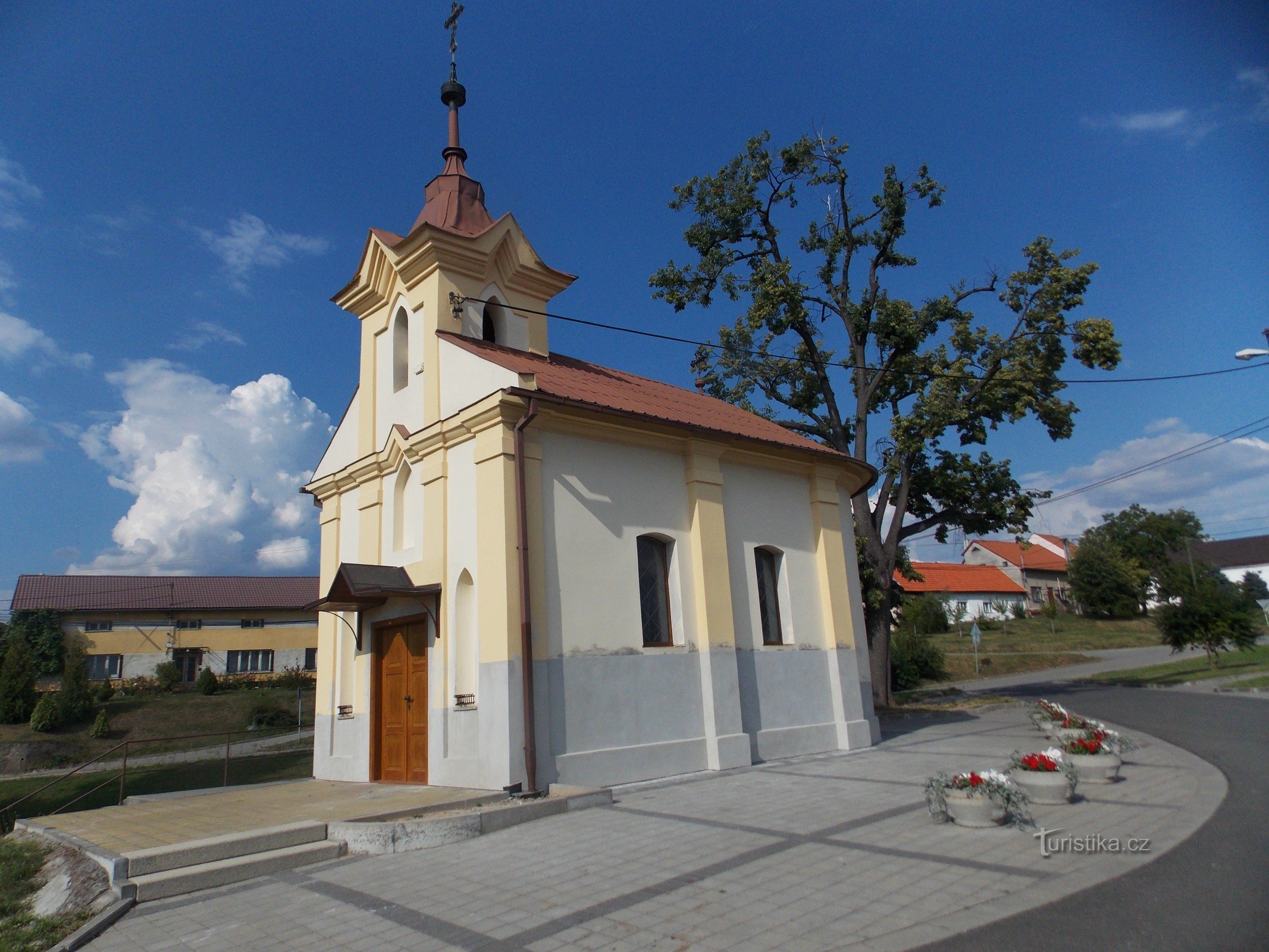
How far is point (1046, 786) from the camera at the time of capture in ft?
26.1

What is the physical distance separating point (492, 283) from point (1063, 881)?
39.5 ft

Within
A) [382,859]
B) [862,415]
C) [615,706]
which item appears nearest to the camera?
[382,859]

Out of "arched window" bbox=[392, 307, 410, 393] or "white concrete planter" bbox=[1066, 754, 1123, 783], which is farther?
"arched window" bbox=[392, 307, 410, 393]

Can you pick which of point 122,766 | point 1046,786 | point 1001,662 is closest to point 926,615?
point 1001,662

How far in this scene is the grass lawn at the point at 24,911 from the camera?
18.2ft

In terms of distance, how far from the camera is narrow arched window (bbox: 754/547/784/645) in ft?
45.6

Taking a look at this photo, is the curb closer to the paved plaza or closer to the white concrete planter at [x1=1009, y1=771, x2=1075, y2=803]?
the paved plaza

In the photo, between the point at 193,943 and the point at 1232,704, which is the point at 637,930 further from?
the point at 1232,704

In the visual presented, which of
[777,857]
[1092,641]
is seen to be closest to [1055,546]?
[1092,641]

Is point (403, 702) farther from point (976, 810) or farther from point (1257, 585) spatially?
point (1257, 585)

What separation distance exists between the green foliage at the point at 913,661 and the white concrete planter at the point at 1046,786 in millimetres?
23978

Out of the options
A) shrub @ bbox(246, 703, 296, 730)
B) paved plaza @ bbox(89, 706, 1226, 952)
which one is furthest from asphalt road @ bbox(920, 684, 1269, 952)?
shrub @ bbox(246, 703, 296, 730)

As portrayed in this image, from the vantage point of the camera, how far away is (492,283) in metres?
14.1

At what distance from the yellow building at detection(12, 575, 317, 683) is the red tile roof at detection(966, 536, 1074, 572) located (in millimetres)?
64359
